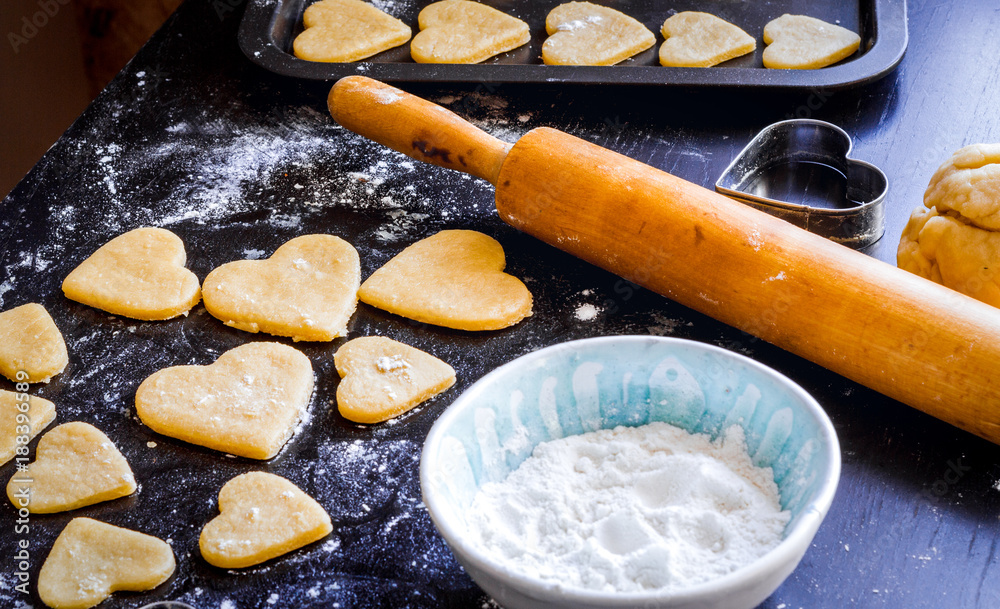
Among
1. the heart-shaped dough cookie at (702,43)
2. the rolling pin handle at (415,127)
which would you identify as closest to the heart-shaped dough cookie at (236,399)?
the rolling pin handle at (415,127)

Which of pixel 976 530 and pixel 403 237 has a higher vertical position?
pixel 403 237

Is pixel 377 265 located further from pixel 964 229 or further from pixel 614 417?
pixel 964 229

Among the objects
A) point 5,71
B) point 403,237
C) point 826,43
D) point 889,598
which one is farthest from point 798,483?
point 5,71

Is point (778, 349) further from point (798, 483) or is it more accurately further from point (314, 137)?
point (314, 137)

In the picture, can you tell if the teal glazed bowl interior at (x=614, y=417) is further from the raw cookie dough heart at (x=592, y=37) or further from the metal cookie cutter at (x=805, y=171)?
the raw cookie dough heart at (x=592, y=37)

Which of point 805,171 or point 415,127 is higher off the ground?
point 415,127

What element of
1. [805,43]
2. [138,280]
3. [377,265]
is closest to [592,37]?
[805,43]
